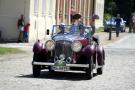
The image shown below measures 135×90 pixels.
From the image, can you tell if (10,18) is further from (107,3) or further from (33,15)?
(107,3)

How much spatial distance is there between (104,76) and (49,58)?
189 centimetres

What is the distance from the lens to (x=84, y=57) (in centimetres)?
1739

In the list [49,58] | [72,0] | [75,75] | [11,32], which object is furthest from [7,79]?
[72,0]

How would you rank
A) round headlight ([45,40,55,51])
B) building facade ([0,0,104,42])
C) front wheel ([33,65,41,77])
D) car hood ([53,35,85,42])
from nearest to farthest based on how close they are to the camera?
round headlight ([45,40,55,51]) < front wheel ([33,65,41,77]) < car hood ([53,35,85,42]) < building facade ([0,0,104,42])

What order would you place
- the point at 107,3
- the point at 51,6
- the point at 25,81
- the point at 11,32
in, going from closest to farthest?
the point at 25,81 → the point at 11,32 → the point at 51,6 → the point at 107,3

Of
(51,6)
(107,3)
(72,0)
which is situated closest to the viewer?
(51,6)

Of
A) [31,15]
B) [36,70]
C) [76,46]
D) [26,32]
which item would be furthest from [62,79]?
[31,15]

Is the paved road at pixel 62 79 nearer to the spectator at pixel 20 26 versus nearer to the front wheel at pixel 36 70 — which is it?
the front wheel at pixel 36 70

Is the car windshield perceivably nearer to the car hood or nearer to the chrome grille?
the car hood

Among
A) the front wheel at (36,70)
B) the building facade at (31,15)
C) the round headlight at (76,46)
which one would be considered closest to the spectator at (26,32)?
the building facade at (31,15)

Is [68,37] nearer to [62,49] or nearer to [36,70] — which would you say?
[62,49]

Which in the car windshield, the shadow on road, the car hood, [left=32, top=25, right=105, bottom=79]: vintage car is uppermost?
the car windshield

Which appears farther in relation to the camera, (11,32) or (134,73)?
(11,32)

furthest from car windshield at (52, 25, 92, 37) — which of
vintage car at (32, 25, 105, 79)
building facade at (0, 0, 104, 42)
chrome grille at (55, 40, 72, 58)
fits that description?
building facade at (0, 0, 104, 42)
